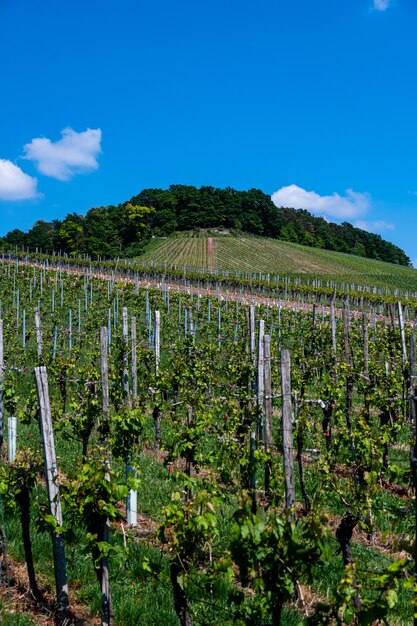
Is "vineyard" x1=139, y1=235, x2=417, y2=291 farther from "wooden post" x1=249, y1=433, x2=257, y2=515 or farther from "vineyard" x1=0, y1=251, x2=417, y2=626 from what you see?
"wooden post" x1=249, y1=433, x2=257, y2=515

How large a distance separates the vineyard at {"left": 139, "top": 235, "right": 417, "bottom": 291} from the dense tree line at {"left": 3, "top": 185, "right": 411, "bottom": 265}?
7864 millimetres

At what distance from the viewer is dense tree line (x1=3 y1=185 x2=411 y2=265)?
286 feet

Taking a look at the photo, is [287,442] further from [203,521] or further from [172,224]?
[172,224]

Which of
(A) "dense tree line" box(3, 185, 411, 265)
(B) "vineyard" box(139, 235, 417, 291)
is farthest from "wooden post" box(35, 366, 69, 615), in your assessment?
(A) "dense tree line" box(3, 185, 411, 265)

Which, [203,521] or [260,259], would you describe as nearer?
[203,521]

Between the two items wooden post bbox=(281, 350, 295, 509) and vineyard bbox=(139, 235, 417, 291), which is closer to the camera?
wooden post bbox=(281, 350, 295, 509)

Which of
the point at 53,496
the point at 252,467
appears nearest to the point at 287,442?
the point at 252,467

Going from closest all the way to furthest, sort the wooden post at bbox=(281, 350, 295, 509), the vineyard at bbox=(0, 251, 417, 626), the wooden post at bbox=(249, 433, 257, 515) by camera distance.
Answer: the vineyard at bbox=(0, 251, 417, 626), the wooden post at bbox=(281, 350, 295, 509), the wooden post at bbox=(249, 433, 257, 515)

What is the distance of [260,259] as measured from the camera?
245 ft

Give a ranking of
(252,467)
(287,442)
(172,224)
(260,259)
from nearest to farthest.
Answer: (287,442)
(252,467)
(260,259)
(172,224)

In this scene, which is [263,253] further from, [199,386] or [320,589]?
[320,589]

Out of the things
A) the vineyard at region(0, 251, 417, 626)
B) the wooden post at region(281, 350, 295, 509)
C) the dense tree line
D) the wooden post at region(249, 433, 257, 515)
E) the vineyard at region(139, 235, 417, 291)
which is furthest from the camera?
the dense tree line

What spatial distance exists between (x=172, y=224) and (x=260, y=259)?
30.3m

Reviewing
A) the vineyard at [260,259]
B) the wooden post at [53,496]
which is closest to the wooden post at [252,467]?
the wooden post at [53,496]
